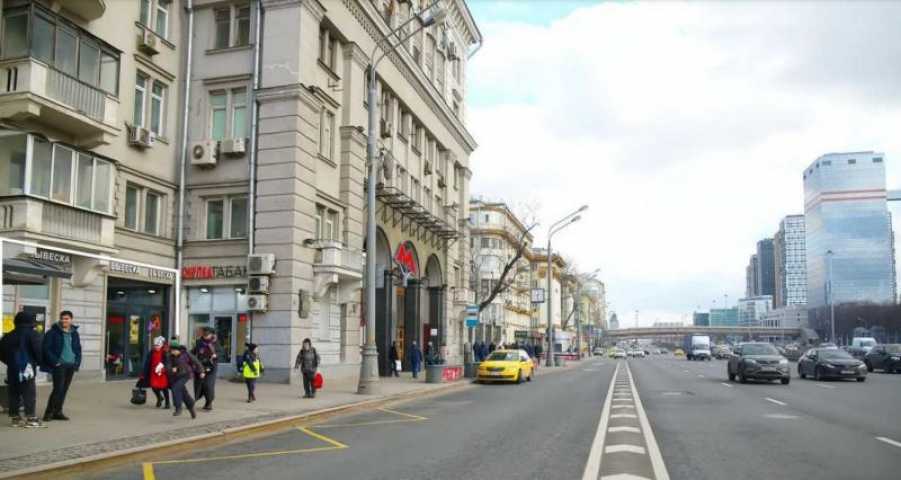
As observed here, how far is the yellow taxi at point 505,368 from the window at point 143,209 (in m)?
13.2

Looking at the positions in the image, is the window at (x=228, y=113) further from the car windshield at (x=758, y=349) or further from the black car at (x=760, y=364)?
the car windshield at (x=758, y=349)

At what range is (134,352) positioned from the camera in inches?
966

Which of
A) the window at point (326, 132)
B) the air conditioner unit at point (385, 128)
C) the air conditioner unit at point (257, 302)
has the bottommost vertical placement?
the air conditioner unit at point (257, 302)

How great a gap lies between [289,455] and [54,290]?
1299cm

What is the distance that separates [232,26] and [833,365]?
26251 mm

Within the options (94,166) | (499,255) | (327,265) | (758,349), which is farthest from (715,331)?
(94,166)

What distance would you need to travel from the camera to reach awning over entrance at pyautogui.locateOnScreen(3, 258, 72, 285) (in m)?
13.6

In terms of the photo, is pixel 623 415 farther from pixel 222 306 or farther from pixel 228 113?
pixel 228 113

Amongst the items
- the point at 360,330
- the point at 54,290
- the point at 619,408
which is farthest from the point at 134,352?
the point at 619,408

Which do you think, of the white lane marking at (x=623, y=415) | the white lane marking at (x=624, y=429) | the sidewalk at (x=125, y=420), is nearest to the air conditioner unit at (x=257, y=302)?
the sidewalk at (x=125, y=420)

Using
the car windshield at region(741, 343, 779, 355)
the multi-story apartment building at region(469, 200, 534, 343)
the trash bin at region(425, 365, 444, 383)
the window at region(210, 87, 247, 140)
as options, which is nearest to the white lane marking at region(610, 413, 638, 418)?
the trash bin at region(425, 365, 444, 383)

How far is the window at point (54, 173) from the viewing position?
742 inches

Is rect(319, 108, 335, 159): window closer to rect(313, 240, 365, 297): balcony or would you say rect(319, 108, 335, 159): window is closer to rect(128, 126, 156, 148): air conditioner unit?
rect(313, 240, 365, 297): balcony

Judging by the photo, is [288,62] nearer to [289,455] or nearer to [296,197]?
[296,197]
